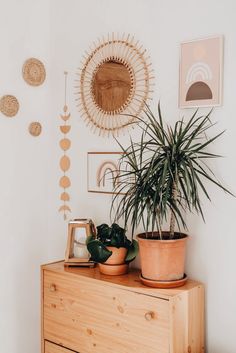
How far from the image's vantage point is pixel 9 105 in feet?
8.79

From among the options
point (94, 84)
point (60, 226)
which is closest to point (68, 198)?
point (60, 226)

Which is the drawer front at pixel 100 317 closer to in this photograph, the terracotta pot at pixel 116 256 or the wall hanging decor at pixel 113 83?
the terracotta pot at pixel 116 256

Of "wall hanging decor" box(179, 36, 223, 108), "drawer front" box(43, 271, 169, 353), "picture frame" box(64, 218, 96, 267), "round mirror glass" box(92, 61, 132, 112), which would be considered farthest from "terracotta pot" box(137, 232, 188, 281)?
"round mirror glass" box(92, 61, 132, 112)

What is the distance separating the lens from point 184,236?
208 centimetres

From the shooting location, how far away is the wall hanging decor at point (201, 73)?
205 cm

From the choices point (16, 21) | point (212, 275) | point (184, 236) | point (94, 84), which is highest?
point (16, 21)

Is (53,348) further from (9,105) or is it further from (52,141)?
(9,105)

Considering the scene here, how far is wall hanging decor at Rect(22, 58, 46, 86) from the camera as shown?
2.76 meters

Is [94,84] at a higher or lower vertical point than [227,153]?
higher

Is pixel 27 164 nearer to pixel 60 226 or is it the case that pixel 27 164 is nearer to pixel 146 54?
pixel 60 226

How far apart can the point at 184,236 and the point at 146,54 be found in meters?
0.93

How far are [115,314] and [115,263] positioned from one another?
24 centimetres

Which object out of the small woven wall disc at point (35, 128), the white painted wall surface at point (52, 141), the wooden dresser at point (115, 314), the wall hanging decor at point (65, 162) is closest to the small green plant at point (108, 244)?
the wooden dresser at point (115, 314)

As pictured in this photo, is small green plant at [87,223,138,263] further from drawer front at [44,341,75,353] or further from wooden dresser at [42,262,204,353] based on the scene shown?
drawer front at [44,341,75,353]
